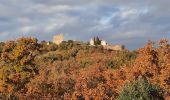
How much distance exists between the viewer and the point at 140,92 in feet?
146

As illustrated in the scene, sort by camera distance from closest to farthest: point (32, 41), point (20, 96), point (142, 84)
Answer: point (142, 84), point (20, 96), point (32, 41)

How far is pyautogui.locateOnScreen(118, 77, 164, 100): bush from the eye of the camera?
43.9m

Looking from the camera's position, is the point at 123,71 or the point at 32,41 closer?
the point at 123,71

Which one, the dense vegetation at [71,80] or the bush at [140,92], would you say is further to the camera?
the dense vegetation at [71,80]

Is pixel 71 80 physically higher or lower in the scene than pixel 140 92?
higher

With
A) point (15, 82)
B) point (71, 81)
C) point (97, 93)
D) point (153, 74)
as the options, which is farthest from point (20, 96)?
point (71, 81)

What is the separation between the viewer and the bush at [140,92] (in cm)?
4388

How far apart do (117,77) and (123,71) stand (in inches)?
49.6

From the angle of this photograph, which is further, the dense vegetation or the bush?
the dense vegetation

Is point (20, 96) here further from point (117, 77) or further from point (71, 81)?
point (71, 81)

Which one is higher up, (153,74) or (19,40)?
(19,40)

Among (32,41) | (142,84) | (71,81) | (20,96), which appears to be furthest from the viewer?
(71,81)

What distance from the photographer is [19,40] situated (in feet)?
286

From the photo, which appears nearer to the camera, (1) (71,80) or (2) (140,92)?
(2) (140,92)
